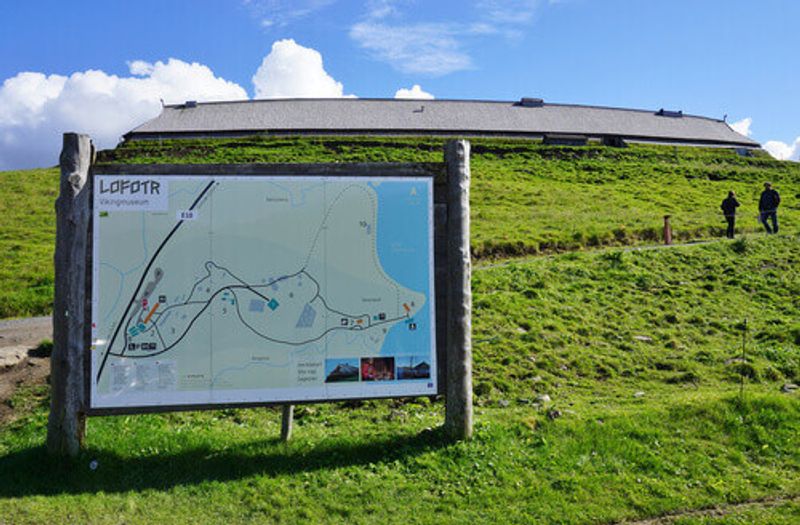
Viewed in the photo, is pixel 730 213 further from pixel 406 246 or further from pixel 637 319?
pixel 406 246

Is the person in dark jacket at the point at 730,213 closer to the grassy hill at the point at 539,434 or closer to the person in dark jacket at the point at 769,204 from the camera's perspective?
the person in dark jacket at the point at 769,204

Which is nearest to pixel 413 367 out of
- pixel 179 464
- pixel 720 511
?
pixel 179 464

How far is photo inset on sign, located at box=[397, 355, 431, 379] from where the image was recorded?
693cm

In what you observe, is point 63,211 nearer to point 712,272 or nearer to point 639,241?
point 712,272

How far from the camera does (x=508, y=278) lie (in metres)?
14.8

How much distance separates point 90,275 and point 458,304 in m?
4.32

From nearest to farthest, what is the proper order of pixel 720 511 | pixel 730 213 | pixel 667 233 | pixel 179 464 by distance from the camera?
pixel 720 511
pixel 179 464
pixel 667 233
pixel 730 213

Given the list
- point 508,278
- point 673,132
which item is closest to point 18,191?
point 508,278

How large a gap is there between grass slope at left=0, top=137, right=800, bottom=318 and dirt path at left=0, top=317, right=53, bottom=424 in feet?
13.2

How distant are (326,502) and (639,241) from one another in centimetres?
2027

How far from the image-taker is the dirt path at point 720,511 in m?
5.65

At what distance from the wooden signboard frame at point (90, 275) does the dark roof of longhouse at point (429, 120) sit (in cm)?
6640

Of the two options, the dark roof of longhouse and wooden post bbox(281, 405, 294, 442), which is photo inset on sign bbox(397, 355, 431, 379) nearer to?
wooden post bbox(281, 405, 294, 442)

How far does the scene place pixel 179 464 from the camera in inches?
253
